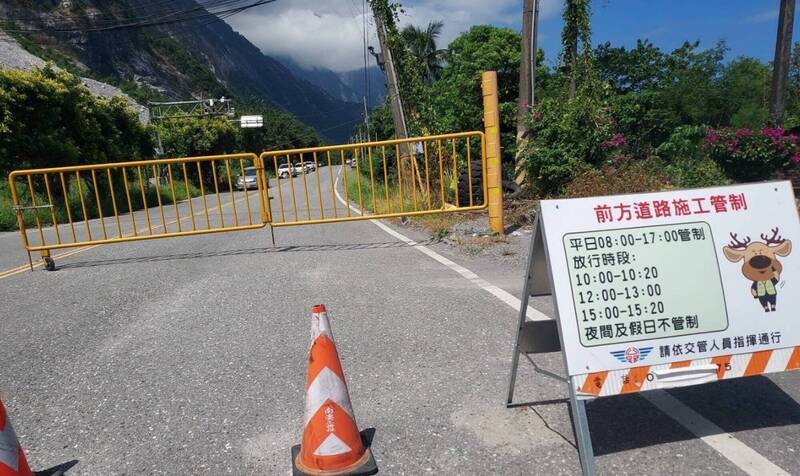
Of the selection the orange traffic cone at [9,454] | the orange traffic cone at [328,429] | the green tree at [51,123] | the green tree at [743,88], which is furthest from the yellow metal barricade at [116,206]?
the green tree at [743,88]

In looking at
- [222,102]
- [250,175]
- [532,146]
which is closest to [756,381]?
[532,146]

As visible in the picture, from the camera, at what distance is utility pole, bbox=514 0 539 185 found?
11.6 meters

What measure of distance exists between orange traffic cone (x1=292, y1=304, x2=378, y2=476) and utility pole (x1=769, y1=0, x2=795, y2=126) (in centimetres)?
1475

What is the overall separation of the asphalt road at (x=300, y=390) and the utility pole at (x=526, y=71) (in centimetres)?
651

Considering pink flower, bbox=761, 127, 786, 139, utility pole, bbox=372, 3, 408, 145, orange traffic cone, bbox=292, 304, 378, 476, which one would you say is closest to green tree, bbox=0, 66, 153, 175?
utility pole, bbox=372, 3, 408, 145

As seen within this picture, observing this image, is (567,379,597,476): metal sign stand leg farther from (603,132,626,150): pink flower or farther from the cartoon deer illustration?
(603,132,626,150): pink flower

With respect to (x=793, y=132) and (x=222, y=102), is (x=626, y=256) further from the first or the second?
(x=222, y=102)

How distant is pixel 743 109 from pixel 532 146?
20155 mm

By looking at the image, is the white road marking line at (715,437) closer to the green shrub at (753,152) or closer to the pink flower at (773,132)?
the green shrub at (753,152)

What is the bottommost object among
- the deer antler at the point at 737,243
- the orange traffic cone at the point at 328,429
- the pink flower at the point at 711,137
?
the orange traffic cone at the point at 328,429

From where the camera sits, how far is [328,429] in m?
2.44

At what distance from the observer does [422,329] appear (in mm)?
4293

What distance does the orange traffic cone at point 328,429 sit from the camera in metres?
2.40

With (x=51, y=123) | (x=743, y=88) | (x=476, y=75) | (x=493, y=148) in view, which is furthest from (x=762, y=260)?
(x=743, y=88)
